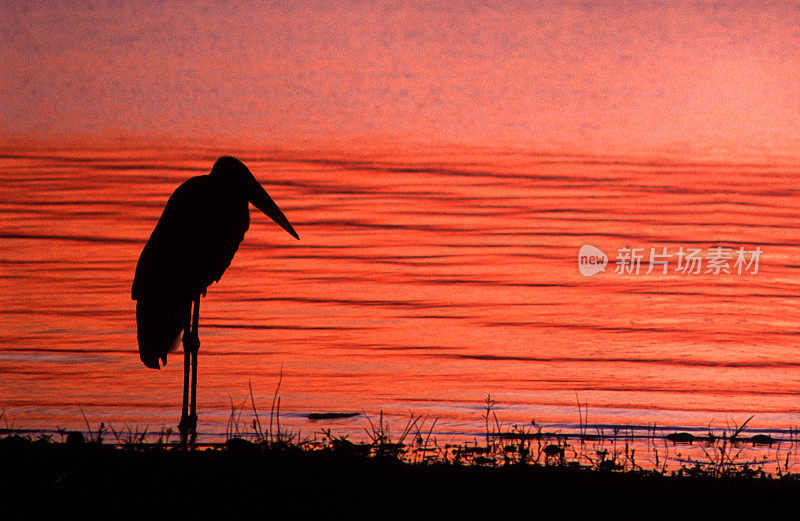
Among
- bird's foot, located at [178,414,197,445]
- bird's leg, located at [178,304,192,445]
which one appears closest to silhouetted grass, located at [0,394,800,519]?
bird's leg, located at [178,304,192,445]

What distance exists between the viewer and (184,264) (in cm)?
860

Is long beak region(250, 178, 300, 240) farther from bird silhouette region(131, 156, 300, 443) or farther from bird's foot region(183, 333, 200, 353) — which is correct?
bird's foot region(183, 333, 200, 353)

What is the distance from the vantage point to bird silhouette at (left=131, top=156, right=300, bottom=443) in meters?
8.50

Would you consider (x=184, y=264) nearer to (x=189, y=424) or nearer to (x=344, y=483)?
(x=189, y=424)

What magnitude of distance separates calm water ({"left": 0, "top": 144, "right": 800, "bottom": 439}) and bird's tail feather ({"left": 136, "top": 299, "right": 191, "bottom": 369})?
1.54 ft

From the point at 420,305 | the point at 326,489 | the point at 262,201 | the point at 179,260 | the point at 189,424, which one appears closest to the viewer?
the point at 326,489

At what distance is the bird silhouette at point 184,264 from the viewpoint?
850 centimetres

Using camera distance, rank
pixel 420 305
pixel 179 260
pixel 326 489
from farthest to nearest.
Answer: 1. pixel 420 305
2. pixel 179 260
3. pixel 326 489

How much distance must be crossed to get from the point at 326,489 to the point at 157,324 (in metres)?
3.36

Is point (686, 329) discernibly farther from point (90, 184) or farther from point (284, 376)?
point (90, 184)

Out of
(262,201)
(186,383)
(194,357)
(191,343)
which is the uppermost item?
(262,201)

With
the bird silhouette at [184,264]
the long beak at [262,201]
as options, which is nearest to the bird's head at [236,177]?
the long beak at [262,201]

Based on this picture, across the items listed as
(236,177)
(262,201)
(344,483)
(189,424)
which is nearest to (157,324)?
(189,424)

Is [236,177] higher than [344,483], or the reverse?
[236,177]
